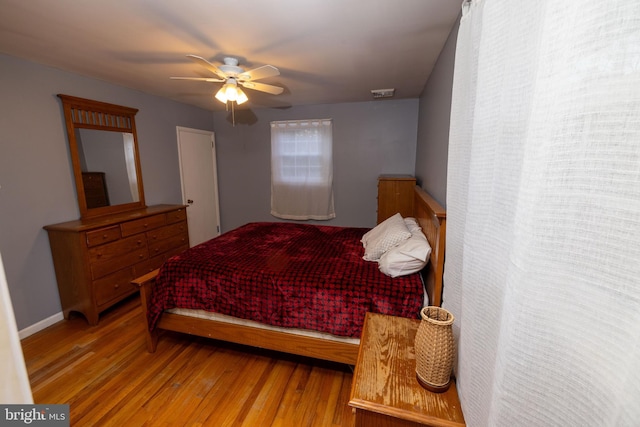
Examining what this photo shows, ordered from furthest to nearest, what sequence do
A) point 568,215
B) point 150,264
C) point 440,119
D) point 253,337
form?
point 150,264 → point 440,119 → point 253,337 → point 568,215

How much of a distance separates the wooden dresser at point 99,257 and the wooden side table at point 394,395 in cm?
264

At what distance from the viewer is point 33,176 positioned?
2.30m

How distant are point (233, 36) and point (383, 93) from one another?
2.12m

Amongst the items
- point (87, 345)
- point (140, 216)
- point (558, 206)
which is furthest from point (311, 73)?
point (87, 345)

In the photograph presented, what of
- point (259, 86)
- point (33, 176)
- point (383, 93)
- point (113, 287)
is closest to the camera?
point (33, 176)

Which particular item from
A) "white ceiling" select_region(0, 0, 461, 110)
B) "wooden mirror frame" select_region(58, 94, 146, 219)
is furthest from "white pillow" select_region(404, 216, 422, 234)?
"wooden mirror frame" select_region(58, 94, 146, 219)

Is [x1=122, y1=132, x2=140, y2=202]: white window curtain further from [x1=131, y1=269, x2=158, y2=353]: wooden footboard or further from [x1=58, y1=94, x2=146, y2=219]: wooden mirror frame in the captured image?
[x1=131, y1=269, x2=158, y2=353]: wooden footboard

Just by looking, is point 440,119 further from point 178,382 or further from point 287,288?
point 178,382

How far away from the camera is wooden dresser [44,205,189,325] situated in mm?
2357

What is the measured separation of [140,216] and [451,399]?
326cm

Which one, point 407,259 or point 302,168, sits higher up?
point 302,168

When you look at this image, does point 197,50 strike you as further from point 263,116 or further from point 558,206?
point 558,206

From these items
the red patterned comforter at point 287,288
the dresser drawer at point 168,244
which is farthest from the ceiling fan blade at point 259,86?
the dresser drawer at point 168,244

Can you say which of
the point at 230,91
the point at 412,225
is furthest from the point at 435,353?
the point at 230,91
